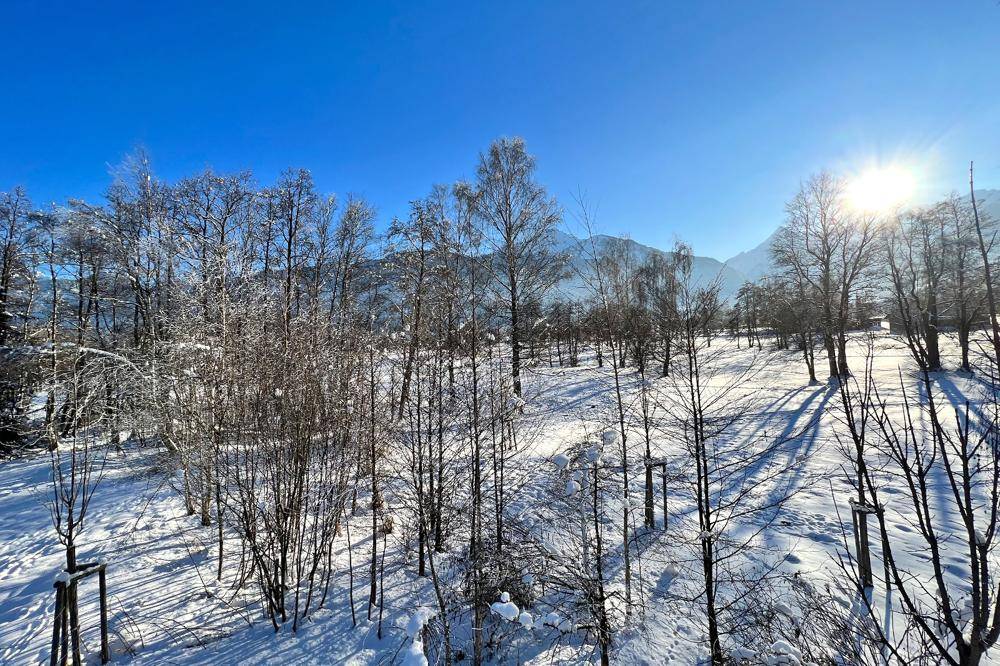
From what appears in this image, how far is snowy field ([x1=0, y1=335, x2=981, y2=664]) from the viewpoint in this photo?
381 cm

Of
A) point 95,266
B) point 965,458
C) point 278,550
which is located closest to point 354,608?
point 278,550

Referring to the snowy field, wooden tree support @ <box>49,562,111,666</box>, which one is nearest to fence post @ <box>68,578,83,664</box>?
wooden tree support @ <box>49,562,111,666</box>

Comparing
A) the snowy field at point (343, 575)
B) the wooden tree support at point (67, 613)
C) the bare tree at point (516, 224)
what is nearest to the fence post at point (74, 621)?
the wooden tree support at point (67, 613)

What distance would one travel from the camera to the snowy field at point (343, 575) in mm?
3811

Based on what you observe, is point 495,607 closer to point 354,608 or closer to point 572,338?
point 354,608

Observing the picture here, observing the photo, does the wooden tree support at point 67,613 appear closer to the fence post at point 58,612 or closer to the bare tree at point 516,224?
the fence post at point 58,612

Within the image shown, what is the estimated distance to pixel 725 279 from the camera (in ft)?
12.9

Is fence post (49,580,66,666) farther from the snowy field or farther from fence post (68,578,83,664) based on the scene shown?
the snowy field

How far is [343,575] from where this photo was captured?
16.7 feet

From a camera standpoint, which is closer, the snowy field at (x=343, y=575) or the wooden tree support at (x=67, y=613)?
the wooden tree support at (x=67, y=613)

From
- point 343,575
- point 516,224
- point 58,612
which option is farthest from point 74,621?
point 516,224

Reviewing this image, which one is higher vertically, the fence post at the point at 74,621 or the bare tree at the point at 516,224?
the bare tree at the point at 516,224

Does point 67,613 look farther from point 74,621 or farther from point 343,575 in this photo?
point 343,575

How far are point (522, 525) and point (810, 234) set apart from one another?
56.0 ft
